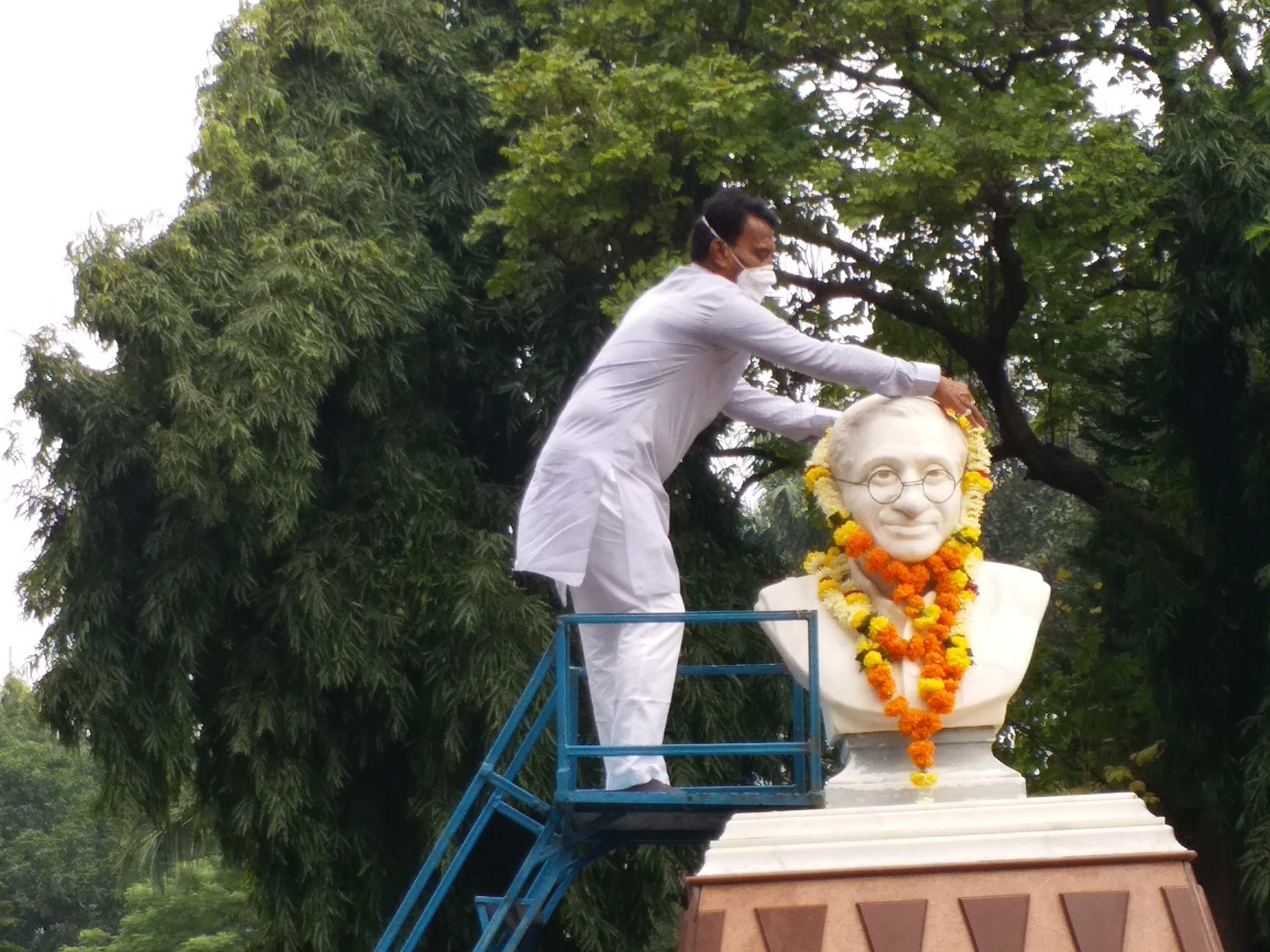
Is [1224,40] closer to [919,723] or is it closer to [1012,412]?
[1012,412]

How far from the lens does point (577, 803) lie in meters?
5.04

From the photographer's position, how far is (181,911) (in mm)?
26766

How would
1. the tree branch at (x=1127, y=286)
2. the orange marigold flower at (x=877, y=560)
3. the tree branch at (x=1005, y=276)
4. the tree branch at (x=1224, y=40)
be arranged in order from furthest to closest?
1. the tree branch at (x=1127, y=286)
2. the tree branch at (x=1224, y=40)
3. the tree branch at (x=1005, y=276)
4. the orange marigold flower at (x=877, y=560)

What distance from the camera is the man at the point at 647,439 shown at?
514cm

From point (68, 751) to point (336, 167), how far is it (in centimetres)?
354

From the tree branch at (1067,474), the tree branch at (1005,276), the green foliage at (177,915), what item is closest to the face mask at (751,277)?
the tree branch at (1005,276)

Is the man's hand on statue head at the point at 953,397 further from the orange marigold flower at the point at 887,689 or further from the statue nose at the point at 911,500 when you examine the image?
the orange marigold flower at the point at 887,689

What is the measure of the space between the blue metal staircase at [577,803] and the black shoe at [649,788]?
0.12 feet

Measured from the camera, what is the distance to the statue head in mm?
5230

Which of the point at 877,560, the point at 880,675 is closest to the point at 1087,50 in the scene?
the point at 877,560

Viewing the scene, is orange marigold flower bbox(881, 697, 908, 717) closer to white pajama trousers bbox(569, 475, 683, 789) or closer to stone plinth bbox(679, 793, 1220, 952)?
stone plinth bbox(679, 793, 1220, 952)

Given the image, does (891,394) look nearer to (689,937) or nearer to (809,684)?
(809,684)

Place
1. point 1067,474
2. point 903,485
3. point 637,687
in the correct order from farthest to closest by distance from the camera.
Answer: point 1067,474
point 903,485
point 637,687

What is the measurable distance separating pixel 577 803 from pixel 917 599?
107 centimetres
